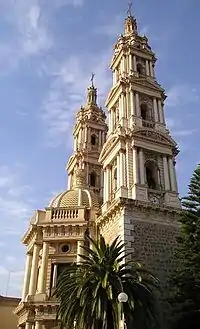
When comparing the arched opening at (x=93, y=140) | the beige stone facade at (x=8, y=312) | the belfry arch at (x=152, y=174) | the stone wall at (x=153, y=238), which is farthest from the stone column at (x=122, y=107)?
the beige stone facade at (x=8, y=312)

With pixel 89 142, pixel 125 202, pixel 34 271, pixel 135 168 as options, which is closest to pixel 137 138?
pixel 135 168

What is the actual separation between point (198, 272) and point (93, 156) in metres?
21.3

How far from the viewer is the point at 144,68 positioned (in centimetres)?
3234

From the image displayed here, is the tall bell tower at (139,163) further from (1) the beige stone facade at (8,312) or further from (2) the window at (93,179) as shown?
(1) the beige stone facade at (8,312)

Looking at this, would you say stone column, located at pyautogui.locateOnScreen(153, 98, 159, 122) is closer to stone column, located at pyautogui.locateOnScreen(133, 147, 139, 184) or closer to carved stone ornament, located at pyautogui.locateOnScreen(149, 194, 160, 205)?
stone column, located at pyautogui.locateOnScreen(133, 147, 139, 184)

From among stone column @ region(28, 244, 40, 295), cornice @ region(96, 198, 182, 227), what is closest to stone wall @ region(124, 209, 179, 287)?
cornice @ region(96, 198, 182, 227)

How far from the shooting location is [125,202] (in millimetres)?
23344

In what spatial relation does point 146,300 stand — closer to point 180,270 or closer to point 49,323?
point 180,270

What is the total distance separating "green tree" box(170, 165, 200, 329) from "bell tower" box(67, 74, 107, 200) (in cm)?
1543

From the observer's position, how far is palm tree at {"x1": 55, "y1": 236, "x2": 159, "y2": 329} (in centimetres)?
1752

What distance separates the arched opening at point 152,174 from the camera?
2680 centimetres

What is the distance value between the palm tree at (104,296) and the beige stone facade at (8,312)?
1868cm

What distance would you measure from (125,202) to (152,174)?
15.5ft

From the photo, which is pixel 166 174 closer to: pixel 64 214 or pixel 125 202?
pixel 125 202
